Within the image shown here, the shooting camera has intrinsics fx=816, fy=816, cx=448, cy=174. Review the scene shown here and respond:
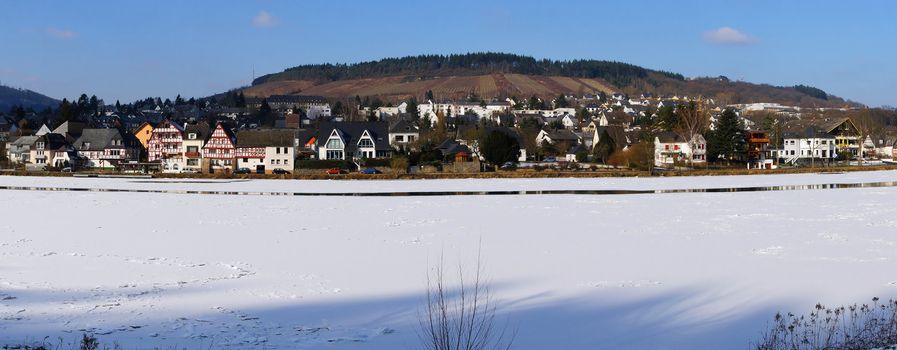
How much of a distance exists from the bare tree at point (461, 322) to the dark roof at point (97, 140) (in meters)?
79.5

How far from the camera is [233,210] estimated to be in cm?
2783

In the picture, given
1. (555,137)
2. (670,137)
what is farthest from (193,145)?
(670,137)

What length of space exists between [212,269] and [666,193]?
25.7 metres

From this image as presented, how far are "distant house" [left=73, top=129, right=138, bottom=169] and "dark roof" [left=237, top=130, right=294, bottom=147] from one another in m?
17.5

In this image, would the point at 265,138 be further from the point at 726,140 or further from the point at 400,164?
the point at 726,140

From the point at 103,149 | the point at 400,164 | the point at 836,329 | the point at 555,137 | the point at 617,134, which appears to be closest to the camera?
the point at 836,329

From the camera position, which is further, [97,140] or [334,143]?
[97,140]

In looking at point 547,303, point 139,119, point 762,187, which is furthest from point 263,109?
point 547,303

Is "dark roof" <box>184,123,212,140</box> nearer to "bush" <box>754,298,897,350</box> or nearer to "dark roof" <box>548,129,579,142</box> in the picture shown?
"dark roof" <box>548,129,579,142</box>

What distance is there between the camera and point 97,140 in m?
85.8

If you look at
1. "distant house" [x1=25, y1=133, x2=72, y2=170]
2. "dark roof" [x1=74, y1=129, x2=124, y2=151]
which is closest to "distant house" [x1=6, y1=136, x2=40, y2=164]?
"distant house" [x1=25, y1=133, x2=72, y2=170]

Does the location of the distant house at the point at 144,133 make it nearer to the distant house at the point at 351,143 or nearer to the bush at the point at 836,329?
the distant house at the point at 351,143

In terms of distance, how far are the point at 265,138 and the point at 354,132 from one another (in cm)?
877

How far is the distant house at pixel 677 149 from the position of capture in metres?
74.5
